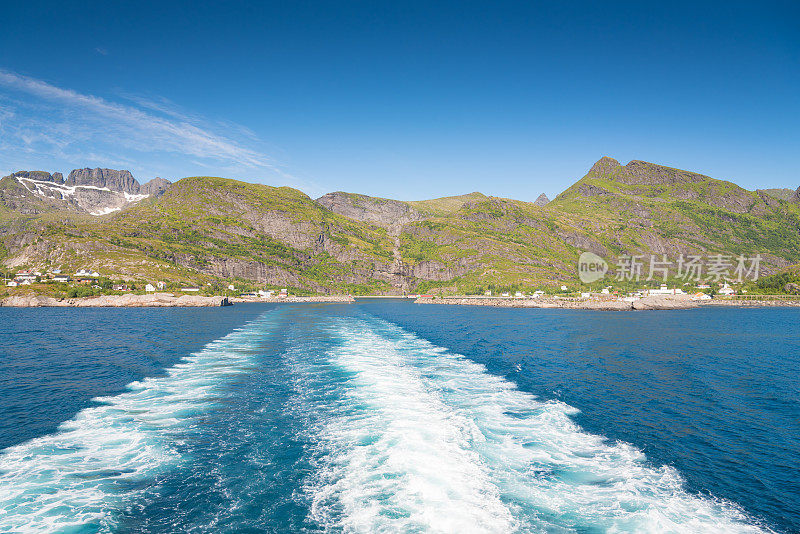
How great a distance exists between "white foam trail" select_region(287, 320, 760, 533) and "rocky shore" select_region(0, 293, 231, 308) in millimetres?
163858

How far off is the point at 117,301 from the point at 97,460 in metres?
172

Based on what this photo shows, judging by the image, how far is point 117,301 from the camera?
15700 centimetres

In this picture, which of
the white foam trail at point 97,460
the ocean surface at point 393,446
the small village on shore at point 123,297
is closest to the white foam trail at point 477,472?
the ocean surface at point 393,446

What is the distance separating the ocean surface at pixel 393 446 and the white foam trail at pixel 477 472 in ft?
0.31

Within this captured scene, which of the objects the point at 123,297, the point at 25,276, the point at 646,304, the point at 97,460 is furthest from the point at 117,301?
the point at 646,304

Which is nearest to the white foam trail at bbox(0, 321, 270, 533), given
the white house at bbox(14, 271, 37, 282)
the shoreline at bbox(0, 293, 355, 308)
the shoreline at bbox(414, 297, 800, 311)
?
the shoreline at bbox(0, 293, 355, 308)

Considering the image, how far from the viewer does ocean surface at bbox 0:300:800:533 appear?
559 inches

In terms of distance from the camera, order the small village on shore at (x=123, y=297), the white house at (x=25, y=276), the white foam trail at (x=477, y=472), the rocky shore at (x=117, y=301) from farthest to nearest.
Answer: the white house at (x=25, y=276) → the small village on shore at (x=123, y=297) → the rocky shore at (x=117, y=301) → the white foam trail at (x=477, y=472)

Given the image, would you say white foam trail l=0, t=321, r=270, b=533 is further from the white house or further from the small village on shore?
the white house

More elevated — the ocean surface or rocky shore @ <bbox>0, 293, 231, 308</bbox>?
the ocean surface

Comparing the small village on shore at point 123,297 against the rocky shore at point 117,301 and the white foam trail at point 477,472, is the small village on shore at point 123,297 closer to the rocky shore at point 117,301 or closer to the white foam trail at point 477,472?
the rocky shore at point 117,301

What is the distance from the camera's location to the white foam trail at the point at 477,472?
547 inches

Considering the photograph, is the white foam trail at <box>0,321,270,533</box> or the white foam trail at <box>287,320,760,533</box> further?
the white foam trail at <box>287,320,760,533</box>

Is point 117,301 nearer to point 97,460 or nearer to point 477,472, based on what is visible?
point 97,460
